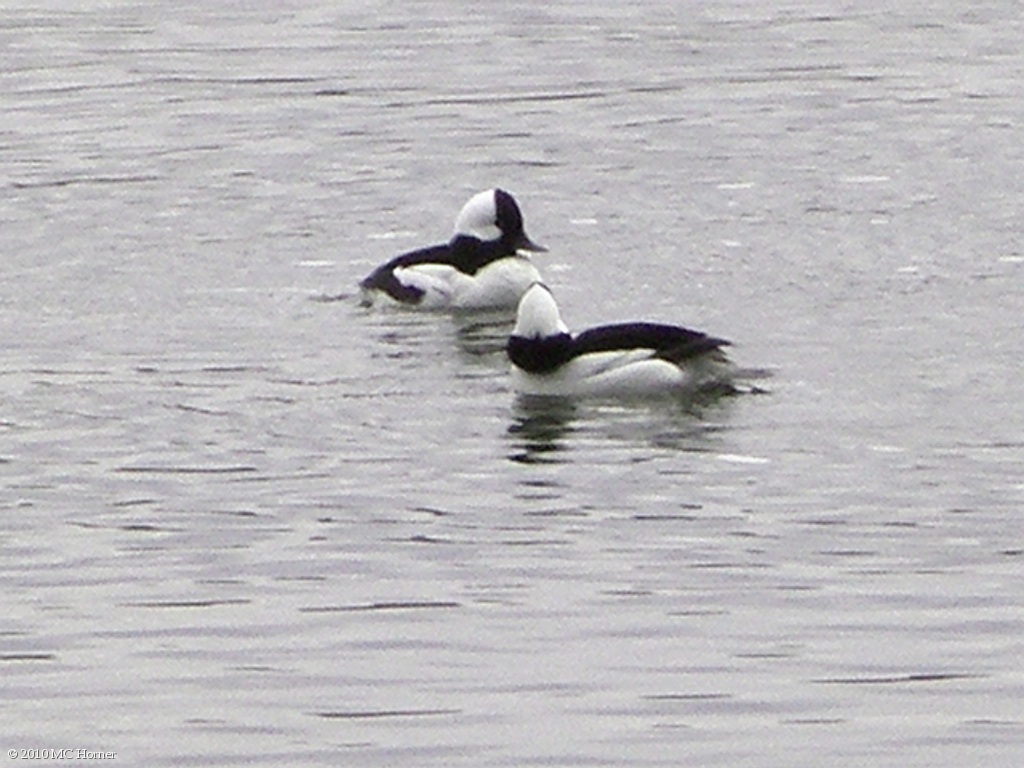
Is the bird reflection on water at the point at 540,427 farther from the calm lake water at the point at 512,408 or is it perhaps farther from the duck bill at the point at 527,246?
the duck bill at the point at 527,246

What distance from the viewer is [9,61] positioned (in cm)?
3139

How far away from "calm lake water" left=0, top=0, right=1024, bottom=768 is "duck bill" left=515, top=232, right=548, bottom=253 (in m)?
0.22

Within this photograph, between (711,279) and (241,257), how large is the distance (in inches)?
134

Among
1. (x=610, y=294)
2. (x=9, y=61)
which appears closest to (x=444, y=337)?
(x=610, y=294)

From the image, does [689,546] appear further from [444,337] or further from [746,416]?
[444,337]

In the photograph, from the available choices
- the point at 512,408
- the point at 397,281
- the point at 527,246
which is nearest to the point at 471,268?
Answer: the point at 527,246

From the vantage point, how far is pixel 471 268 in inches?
917

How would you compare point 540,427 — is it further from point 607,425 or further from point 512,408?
point 512,408

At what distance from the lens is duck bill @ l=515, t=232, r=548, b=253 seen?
2350 centimetres

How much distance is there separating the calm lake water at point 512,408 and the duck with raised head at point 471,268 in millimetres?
221

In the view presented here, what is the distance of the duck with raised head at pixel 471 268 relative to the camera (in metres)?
22.7

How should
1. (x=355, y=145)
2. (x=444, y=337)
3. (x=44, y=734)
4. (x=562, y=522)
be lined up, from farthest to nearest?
1. (x=355, y=145)
2. (x=444, y=337)
3. (x=562, y=522)
4. (x=44, y=734)

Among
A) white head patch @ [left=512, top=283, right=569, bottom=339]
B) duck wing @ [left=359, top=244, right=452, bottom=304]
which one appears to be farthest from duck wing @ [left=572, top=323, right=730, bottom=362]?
duck wing @ [left=359, top=244, right=452, bottom=304]
